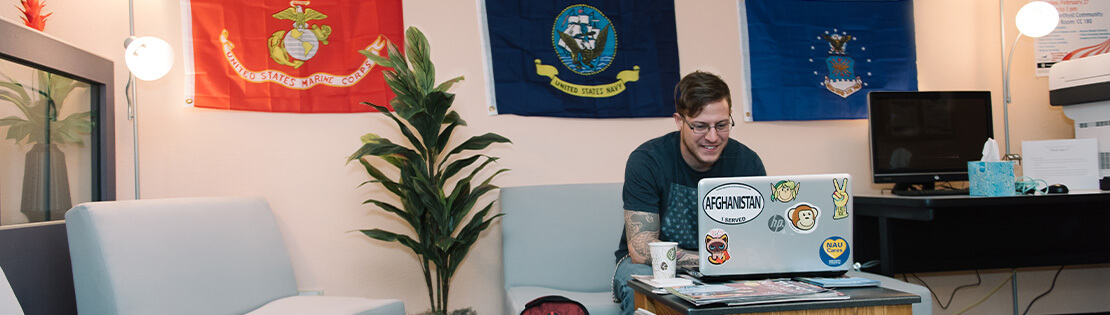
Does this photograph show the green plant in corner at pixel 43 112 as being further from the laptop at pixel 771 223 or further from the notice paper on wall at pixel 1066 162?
the notice paper on wall at pixel 1066 162

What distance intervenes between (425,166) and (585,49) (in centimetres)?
89

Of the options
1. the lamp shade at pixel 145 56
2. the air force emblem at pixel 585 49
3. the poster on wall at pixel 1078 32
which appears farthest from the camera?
the poster on wall at pixel 1078 32

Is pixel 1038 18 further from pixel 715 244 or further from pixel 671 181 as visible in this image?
pixel 715 244

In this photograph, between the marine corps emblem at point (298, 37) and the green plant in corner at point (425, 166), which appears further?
the marine corps emblem at point (298, 37)

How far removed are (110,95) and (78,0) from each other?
1.28ft

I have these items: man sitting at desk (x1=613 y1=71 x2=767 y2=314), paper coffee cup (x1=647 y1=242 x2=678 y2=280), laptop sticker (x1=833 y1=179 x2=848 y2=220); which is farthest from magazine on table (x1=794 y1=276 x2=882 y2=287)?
man sitting at desk (x1=613 y1=71 x2=767 y2=314)

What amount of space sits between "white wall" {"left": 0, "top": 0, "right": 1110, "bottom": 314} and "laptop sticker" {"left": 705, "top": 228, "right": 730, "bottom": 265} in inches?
62.8

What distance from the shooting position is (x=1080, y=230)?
10.7 feet

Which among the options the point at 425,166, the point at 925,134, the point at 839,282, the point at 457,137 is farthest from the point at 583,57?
the point at 839,282

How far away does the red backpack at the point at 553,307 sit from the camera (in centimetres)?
192

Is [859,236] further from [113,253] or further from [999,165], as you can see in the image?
[113,253]

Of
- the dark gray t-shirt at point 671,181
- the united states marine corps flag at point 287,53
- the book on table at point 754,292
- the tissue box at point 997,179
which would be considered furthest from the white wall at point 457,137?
the book on table at point 754,292

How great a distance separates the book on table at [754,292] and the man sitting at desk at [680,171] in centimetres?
43

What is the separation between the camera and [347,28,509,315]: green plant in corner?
8.61 ft
